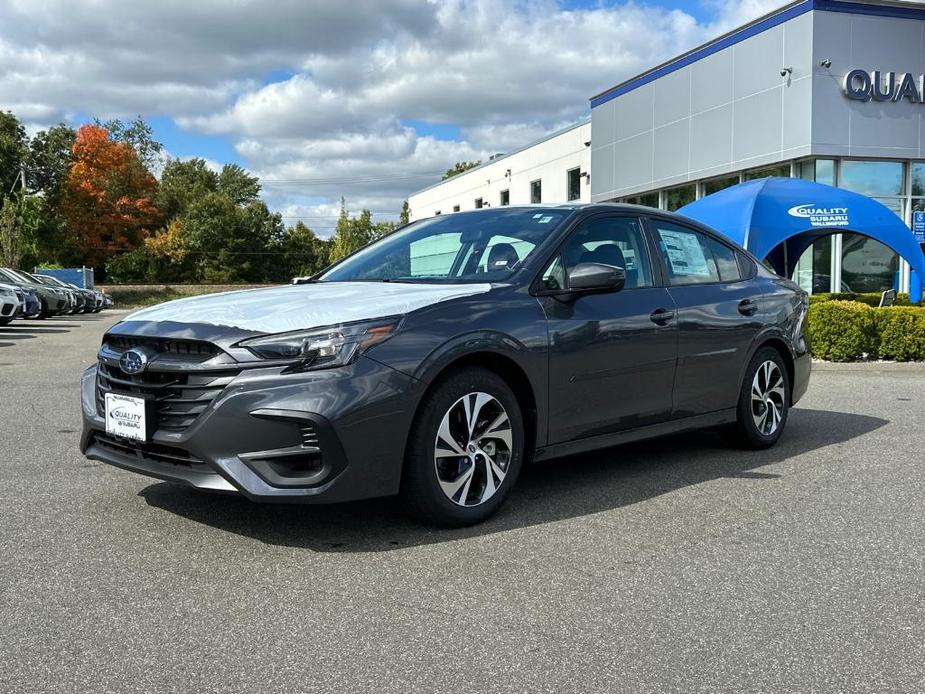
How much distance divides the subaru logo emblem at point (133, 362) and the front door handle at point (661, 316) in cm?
276

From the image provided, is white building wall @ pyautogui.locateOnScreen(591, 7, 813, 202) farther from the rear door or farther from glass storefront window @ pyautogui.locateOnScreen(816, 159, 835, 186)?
the rear door

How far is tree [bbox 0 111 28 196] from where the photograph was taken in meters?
54.2

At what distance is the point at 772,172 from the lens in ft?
70.1

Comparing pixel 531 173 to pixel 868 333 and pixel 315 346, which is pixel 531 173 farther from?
pixel 315 346

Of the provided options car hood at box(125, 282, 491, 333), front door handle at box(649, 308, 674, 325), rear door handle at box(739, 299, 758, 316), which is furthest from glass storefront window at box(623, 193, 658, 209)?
car hood at box(125, 282, 491, 333)

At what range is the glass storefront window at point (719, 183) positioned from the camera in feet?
74.7

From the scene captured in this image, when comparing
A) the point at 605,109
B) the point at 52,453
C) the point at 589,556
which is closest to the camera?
the point at 589,556

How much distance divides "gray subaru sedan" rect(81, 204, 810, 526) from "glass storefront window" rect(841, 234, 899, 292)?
53.6 feet

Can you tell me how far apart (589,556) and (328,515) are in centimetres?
135

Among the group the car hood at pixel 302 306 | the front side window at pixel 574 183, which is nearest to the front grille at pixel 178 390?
the car hood at pixel 302 306

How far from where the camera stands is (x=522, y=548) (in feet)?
12.8

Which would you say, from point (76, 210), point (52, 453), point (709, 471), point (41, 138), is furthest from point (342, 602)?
point (41, 138)

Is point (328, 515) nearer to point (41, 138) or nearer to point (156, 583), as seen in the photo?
point (156, 583)

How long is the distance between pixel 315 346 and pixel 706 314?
2.78m
